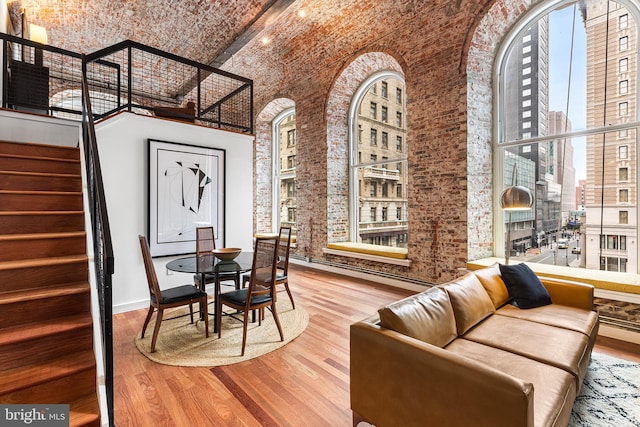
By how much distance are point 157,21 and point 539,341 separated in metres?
7.55

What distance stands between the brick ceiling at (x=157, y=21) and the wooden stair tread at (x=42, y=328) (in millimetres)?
4789

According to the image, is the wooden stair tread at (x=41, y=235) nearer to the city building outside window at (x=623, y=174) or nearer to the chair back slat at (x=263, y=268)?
the chair back slat at (x=263, y=268)

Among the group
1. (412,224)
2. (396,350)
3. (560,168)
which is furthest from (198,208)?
(560,168)

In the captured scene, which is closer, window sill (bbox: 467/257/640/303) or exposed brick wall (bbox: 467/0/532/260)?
window sill (bbox: 467/257/640/303)

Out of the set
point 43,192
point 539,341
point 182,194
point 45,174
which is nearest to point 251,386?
point 539,341

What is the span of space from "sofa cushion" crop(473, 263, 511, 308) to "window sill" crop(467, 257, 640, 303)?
1207mm

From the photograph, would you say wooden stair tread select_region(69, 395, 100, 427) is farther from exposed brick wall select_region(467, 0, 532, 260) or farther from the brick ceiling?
the brick ceiling

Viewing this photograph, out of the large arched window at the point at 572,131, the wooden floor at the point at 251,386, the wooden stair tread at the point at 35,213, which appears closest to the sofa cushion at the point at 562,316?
the wooden floor at the point at 251,386

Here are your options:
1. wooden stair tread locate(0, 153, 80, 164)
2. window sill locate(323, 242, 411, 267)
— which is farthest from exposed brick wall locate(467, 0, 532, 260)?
wooden stair tread locate(0, 153, 80, 164)

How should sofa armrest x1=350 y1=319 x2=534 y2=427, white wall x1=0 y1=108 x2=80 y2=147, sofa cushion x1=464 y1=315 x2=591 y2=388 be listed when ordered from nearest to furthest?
1. sofa armrest x1=350 y1=319 x2=534 y2=427
2. sofa cushion x1=464 y1=315 x2=591 y2=388
3. white wall x1=0 y1=108 x2=80 y2=147

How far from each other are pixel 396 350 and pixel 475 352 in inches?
28.7

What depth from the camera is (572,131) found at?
394 cm

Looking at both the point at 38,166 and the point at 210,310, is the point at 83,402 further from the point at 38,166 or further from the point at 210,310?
the point at 38,166

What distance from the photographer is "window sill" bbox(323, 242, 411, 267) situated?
16.6ft
